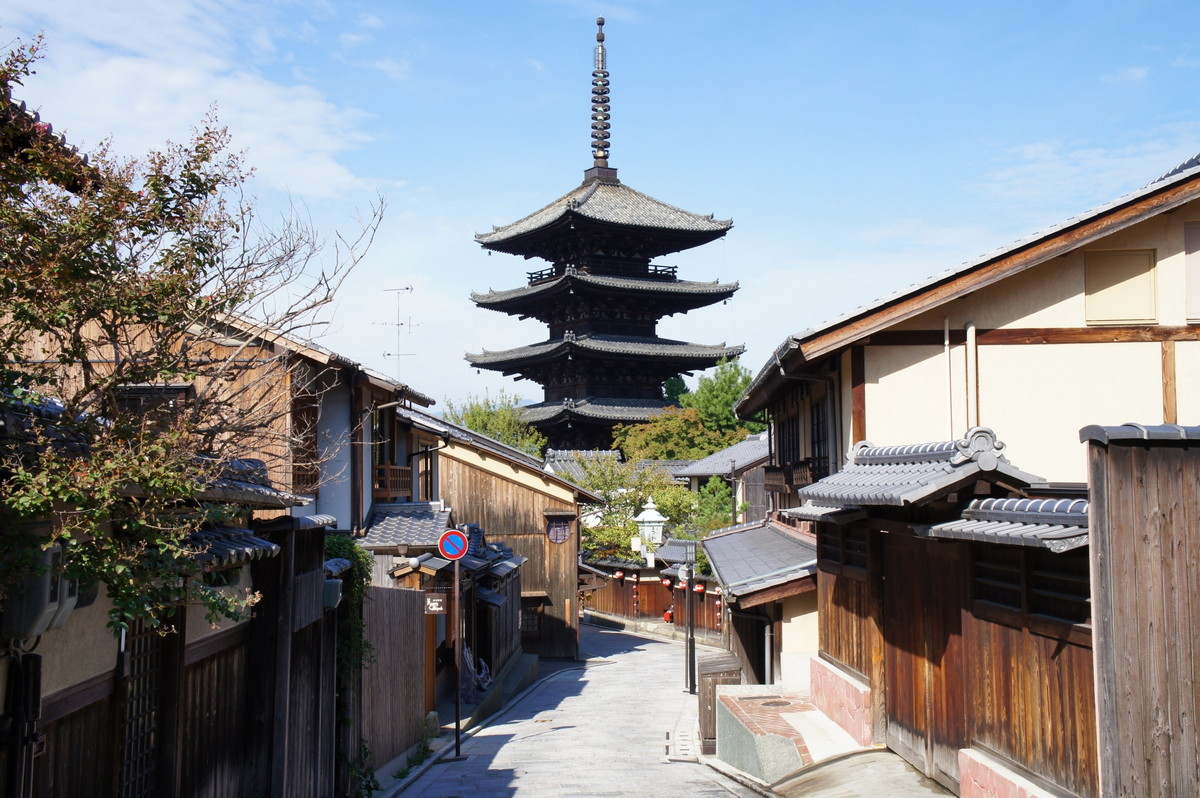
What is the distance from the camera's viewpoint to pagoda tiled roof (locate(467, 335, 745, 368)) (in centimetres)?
4581

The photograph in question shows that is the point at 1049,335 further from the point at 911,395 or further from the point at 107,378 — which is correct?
the point at 107,378

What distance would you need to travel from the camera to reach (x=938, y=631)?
9.44m

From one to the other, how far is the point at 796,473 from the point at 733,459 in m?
26.3

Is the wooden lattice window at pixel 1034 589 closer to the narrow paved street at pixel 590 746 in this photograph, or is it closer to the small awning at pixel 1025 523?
the small awning at pixel 1025 523

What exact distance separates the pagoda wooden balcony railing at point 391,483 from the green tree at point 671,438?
21.8 metres

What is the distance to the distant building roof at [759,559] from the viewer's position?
49.6ft

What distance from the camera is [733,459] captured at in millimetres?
43688

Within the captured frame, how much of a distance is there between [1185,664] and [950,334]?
24.2 ft

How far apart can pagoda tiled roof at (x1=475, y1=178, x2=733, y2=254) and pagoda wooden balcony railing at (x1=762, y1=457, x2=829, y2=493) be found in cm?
2506

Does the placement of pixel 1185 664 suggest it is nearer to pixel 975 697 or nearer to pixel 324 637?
pixel 975 697

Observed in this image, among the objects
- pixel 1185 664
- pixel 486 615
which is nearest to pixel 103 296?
pixel 1185 664

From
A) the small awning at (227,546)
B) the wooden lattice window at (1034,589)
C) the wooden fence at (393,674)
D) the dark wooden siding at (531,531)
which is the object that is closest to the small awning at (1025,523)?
the wooden lattice window at (1034,589)

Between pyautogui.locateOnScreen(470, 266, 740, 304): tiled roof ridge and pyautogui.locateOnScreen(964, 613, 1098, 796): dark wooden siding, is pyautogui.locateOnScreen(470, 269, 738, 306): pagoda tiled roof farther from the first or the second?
pyautogui.locateOnScreen(964, 613, 1098, 796): dark wooden siding

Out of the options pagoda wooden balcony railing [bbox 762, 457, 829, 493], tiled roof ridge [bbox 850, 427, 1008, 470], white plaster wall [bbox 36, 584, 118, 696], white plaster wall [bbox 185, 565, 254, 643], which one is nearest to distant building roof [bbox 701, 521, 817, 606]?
pagoda wooden balcony railing [bbox 762, 457, 829, 493]
